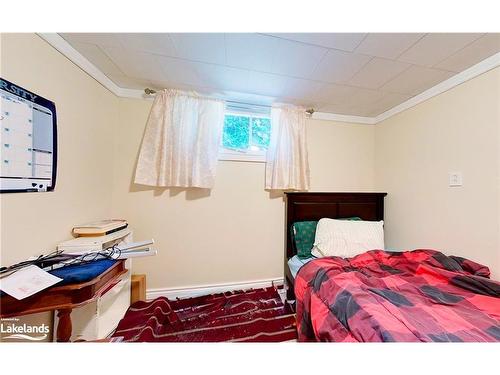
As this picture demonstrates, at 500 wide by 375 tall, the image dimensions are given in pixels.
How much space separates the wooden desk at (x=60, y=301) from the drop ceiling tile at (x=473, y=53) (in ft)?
8.49

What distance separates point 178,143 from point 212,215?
31.4 inches

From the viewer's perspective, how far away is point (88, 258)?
1101mm

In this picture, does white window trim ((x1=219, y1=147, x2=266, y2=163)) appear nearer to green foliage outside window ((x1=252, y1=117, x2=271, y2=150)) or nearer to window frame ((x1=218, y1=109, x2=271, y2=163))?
window frame ((x1=218, y1=109, x2=271, y2=163))

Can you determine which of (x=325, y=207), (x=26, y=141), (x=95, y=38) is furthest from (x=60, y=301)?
(x=325, y=207)

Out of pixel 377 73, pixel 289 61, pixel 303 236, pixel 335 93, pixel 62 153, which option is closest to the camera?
pixel 62 153

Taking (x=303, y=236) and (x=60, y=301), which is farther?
(x=303, y=236)

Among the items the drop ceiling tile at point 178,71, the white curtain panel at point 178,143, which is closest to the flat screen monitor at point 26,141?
the white curtain panel at point 178,143

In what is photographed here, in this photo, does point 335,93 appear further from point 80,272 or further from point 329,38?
point 80,272

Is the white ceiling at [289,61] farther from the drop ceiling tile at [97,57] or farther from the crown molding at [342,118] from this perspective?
the crown molding at [342,118]

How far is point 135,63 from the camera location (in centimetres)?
145

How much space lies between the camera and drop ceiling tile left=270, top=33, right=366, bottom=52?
3.69 feet

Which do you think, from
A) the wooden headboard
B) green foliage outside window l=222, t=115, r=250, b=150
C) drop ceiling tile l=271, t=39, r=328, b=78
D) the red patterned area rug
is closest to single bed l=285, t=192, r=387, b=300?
the wooden headboard

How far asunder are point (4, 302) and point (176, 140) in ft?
4.64
